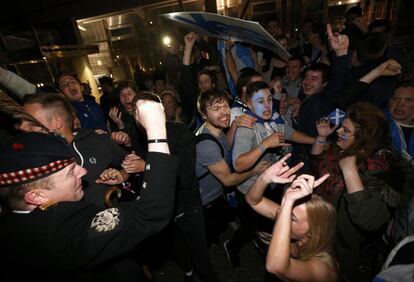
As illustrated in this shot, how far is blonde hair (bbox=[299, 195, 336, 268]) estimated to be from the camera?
166cm

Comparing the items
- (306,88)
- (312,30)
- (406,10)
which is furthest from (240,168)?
(406,10)

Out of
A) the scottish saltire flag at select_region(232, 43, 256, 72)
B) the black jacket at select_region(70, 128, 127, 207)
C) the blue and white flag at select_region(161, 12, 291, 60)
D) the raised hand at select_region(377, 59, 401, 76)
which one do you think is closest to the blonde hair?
the black jacket at select_region(70, 128, 127, 207)

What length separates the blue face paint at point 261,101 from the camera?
291 centimetres

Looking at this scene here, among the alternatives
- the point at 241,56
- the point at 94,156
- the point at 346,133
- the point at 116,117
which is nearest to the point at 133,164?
the point at 94,156

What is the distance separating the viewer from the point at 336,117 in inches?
115

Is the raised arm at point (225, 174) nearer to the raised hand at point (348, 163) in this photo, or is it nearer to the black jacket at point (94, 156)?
the raised hand at point (348, 163)

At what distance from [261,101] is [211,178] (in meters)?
1.16

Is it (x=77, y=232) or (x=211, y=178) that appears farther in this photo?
(x=211, y=178)

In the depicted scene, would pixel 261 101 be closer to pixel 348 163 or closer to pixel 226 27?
pixel 348 163

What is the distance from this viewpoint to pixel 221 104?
275cm

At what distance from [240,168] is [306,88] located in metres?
2.04

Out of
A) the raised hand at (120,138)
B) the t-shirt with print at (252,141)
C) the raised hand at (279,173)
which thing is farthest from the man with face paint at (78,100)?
the raised hand at (279,173)

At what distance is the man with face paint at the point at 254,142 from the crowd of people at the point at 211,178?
0.02 m

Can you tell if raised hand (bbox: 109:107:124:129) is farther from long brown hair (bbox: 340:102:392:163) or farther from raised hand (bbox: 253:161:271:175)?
long brown hair (bbox: 340:102:392:163)
